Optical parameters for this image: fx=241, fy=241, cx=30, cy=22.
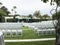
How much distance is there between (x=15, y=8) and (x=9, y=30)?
4465 inches

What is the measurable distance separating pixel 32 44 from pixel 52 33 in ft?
20.3

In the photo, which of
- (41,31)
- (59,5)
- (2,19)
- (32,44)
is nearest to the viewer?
(59,5)

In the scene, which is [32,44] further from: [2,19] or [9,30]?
[2,19]

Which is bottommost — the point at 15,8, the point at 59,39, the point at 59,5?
the point at 15,8

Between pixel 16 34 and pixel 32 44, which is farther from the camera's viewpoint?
pixel 16 34

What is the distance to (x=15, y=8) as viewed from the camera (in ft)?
431

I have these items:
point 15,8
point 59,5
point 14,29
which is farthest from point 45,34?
point 15,8

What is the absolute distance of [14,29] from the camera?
61.9ft

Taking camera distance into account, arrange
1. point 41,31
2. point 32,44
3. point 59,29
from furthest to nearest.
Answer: point 41,31, point 32,44, point 59,29

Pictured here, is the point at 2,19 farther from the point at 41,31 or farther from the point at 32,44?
the point at 32,44

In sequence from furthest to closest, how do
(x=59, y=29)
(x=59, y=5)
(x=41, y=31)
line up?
1. (x=41, y=31)
2. (x=59, y=5)
3. (x=59, y=29)

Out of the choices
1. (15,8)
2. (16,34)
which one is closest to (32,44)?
(16,34)

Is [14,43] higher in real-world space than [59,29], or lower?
lower

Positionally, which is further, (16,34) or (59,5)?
(16,34)
